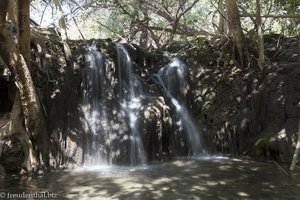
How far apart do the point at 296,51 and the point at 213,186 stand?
248 inches

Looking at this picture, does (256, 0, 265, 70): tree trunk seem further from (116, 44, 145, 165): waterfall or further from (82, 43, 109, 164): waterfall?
(82, 43, 109, 164): waterfall

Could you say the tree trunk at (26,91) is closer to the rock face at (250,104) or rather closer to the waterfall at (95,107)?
the waterfall at (95,107)

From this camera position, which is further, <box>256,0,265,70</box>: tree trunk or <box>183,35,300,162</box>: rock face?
<box>256,0,265,70</box>: tree trunk

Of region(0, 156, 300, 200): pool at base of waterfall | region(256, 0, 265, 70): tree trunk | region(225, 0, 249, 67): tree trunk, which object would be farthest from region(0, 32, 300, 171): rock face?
region(0, 156, 300, 200): pool at base of waterfall

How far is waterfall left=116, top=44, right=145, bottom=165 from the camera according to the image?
989 cm

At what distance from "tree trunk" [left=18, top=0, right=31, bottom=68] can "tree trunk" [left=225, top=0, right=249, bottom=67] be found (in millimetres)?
6173

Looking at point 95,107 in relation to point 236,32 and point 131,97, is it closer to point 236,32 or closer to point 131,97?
point 131,97

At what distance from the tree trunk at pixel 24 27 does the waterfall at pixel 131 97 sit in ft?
10.1

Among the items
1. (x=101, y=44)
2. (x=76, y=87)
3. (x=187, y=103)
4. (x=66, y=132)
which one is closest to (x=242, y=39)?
(x=187, y=103)

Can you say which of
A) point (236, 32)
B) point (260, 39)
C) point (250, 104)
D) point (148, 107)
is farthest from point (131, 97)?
point (260, 39)

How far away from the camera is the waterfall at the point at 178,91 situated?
35.8 ft

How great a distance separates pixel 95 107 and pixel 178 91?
2828mm

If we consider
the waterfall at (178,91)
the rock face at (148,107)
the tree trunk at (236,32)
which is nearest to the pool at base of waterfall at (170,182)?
the rock face at (148,107)

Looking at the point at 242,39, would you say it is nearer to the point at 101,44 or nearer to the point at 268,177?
the point at 101,44
